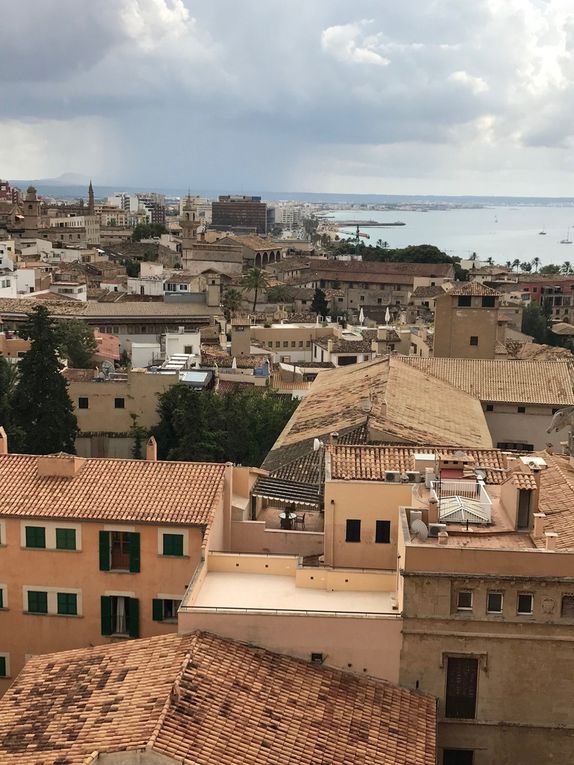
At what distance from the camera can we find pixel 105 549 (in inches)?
772

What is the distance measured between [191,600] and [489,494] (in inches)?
247

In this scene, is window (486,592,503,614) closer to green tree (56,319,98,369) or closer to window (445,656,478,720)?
window (445,656,478,720)

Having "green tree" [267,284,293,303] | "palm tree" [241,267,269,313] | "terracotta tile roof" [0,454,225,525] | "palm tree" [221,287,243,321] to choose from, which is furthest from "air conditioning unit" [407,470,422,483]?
"green tree" [267,284,293,303]

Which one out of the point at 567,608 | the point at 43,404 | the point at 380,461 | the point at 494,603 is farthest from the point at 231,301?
the point at 567,608

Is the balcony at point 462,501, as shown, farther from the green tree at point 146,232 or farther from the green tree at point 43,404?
the green tree at point 146,232

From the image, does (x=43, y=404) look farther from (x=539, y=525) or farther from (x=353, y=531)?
(x=539, y=525)

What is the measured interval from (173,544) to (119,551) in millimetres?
1158

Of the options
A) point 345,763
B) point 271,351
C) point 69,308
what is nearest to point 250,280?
point 69,308

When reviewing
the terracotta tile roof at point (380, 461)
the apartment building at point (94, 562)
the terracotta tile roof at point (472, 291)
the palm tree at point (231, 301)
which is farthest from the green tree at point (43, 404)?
the palm tree at point (231, 301)

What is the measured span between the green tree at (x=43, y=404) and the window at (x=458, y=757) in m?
22.7

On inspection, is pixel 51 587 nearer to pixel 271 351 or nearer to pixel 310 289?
pixel 271 351

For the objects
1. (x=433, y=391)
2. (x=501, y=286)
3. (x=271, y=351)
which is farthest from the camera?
(x=501, y=286)

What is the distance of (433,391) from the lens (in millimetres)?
33531

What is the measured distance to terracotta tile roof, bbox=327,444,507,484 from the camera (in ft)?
67.3
